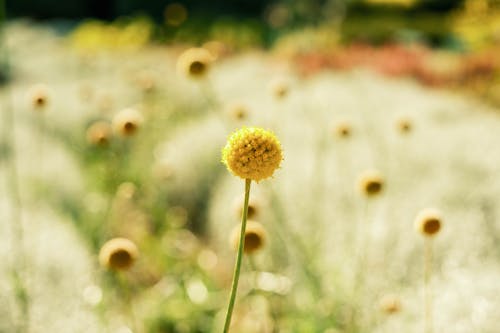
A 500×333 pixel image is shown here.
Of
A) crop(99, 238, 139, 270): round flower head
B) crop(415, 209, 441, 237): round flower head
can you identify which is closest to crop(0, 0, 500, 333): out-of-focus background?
crop(99, 238, 139, 270): round flower head

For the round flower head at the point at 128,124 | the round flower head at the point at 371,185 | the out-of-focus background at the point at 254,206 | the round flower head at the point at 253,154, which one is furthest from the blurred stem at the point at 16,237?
the round flower head at the point at 371,185

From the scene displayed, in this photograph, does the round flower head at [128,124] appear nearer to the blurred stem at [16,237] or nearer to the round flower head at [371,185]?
the blurred stem at [16,237]

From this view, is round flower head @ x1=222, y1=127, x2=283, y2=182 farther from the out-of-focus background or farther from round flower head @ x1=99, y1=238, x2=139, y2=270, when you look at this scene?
round flower head @ x1=99, y1=238, x2=139, y2=270

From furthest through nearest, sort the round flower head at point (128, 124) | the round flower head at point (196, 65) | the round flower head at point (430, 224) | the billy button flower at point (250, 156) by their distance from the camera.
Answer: the round flower head at point (128, 124)
the round flower head at point (196, 65)
the round flower head at point (430, 224)
the billy button flower at point (250, 156)

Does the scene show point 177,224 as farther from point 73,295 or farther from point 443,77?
point 443,77

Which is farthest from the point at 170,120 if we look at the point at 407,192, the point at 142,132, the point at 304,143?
the point at 407,192

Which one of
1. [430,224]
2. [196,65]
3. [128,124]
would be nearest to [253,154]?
[430,224]
